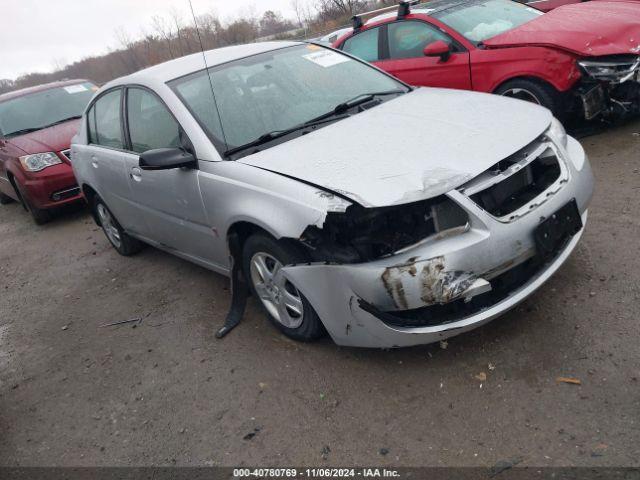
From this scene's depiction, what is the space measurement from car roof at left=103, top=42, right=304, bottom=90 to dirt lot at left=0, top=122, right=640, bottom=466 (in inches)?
62.9

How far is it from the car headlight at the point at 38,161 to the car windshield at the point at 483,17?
192 inches

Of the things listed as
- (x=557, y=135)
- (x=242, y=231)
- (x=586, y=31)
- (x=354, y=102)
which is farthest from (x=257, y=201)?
(x=586, y=31)

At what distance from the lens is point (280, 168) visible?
2.80 meters

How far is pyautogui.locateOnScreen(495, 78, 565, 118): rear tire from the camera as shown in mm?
4855

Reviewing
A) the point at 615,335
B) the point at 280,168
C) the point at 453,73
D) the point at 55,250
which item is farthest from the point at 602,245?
the point at 55,250

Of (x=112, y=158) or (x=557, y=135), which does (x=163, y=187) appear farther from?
(x=557, y=135)

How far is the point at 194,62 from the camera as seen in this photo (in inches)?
152

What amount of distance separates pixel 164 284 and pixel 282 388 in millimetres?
1998

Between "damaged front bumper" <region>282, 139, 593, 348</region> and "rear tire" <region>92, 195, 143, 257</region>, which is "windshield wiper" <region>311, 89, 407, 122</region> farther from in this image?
"rear tire" <region>92, 195, 143, 257</region>

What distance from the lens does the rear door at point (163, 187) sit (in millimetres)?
3391

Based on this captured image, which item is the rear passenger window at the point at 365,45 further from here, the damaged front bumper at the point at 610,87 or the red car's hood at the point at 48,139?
the red car's hood at the point at 48,139

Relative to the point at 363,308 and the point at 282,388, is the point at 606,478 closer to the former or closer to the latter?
the point at 363,308

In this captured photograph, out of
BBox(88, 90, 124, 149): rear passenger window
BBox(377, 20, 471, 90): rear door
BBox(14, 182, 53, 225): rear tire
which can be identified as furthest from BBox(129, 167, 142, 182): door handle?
BBox(14, 182, 53, 225): rear tire

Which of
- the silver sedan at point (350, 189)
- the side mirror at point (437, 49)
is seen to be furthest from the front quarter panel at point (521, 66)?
the silver sedan at point (350, 189)
